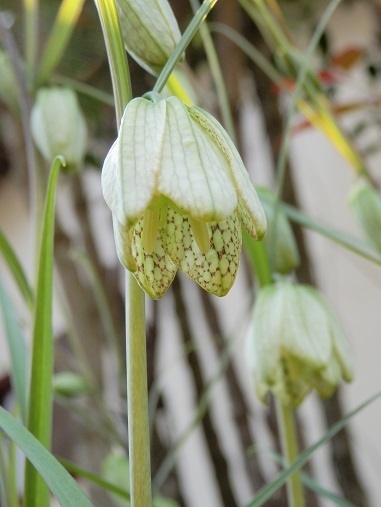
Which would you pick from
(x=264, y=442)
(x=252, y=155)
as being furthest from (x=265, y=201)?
(x=252, y=155)

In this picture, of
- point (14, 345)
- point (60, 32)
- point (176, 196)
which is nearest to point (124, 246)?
point (176, 196)

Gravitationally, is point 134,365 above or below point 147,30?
below

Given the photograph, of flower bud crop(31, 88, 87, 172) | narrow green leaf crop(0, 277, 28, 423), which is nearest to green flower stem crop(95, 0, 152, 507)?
narrow green leaf crop(0, 277, 28, 423)

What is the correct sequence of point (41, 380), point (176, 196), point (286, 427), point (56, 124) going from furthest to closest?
point (56, 124)
point (286, 427)
point (41, 380)
point (176, 196)

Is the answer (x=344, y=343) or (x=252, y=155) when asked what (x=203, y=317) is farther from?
(x=344, y=343)

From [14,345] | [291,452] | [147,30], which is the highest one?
[147,30]

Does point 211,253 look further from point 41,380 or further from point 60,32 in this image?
point 60,32
